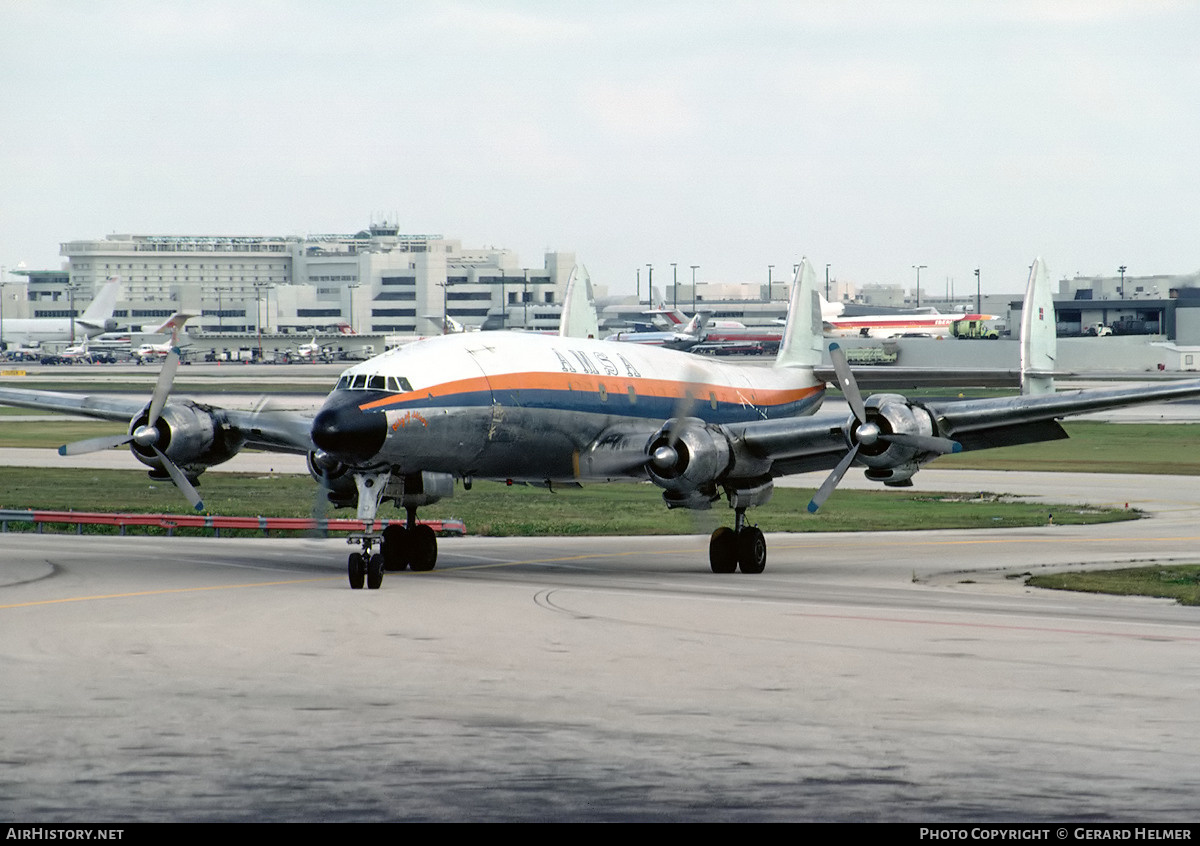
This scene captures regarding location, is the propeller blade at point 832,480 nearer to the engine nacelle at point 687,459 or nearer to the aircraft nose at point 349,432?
the engine nacelle at point 687,459

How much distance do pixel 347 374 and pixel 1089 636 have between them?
48.8 ft

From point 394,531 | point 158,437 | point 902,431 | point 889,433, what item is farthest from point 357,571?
point 902,431

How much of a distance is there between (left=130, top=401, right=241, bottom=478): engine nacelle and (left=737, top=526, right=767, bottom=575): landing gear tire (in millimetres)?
11599

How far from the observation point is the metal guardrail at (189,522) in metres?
41.1

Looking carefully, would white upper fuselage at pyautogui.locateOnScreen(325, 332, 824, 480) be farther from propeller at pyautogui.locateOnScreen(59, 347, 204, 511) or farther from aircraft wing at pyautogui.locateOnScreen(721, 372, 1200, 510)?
propeller at pyautogui.locateOnScreen(59, 347, 204, 511)

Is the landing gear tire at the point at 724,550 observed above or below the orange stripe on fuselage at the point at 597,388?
below

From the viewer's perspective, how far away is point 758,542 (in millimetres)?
33469

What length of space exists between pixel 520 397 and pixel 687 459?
12.4 ft

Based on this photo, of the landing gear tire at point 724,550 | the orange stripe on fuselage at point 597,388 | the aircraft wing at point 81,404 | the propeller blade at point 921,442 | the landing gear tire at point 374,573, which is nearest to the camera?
the landing gear tire at point 374,573

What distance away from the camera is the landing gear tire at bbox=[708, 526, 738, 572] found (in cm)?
3331

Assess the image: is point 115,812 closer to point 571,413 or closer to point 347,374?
point 347,374

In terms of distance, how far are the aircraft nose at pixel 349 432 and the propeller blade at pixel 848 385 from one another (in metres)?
9.83

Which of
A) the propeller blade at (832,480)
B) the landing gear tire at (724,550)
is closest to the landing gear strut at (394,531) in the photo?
the landing gear tire at (724,550)

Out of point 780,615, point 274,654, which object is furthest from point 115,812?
point 780,615
